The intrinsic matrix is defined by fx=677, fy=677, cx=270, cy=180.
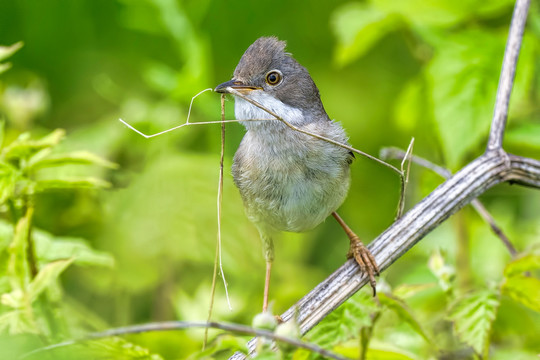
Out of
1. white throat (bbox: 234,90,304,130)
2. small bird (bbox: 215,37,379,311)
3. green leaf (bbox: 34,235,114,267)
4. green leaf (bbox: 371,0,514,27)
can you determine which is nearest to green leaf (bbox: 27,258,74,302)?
green leaf (bbox: 34,235,114,267)

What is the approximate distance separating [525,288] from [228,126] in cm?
296

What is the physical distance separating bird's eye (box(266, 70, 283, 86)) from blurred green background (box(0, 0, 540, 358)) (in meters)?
0.38

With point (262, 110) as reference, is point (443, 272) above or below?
below

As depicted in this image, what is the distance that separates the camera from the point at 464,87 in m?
3.21

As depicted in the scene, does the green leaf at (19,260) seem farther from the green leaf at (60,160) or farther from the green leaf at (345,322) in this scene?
the green leaf at (345,322)

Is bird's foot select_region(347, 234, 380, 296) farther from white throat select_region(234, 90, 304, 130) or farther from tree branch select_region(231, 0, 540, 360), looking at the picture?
white throat select_region(234, 90, 304, 130)

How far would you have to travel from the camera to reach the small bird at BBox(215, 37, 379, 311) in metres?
2.94

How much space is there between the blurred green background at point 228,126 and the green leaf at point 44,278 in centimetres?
78

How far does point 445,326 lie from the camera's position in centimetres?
353

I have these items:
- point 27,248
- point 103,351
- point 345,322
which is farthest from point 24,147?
point 345,322

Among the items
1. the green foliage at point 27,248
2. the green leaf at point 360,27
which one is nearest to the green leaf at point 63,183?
the green foliage at point 27,248

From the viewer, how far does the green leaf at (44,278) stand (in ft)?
7.22

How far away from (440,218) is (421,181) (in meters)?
0.99

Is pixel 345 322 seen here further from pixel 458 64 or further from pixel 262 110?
pixel 458 64
